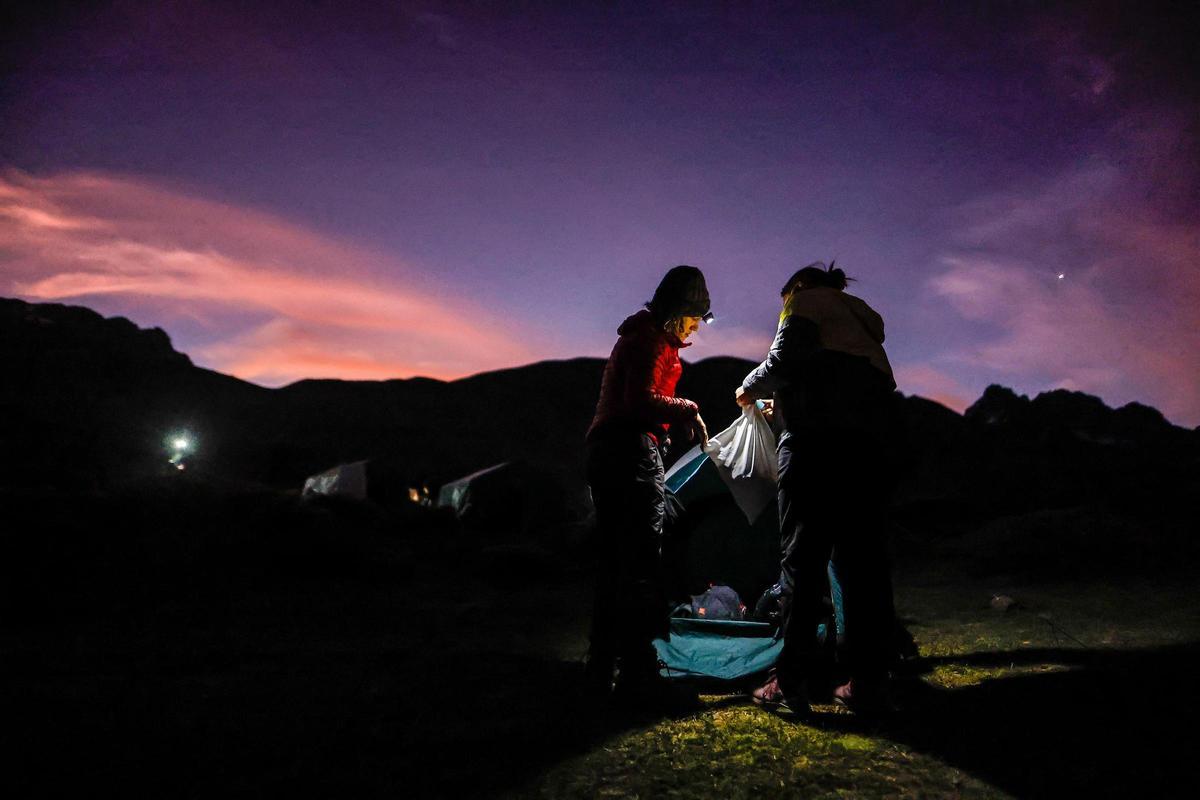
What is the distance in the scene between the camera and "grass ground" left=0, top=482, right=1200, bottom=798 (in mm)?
2307

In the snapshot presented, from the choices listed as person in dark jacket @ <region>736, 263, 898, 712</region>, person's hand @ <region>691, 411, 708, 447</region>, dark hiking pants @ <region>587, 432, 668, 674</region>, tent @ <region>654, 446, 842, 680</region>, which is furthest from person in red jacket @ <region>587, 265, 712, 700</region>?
tent @ <region>654, 446, 842, 680</region>

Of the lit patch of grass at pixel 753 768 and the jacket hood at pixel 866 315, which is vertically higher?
the jacket hood at pixel 866 315

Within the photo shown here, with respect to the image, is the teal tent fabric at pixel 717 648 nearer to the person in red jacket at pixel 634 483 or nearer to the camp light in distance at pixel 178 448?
the person in red jacket at pixel 634 483

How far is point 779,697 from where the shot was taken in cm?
313

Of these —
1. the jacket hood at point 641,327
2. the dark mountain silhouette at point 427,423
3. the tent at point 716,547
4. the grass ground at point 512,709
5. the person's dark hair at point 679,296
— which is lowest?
the grass ground at point 512,709

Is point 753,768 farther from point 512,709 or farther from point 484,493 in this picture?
point 484,493

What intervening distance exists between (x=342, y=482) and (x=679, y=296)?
12553 mm

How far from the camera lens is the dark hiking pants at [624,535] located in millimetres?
3248

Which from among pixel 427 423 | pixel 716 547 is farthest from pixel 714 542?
pixel 427 423

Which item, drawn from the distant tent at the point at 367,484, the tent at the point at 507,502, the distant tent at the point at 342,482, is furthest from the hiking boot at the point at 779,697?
the distant tent at the point at 342,482

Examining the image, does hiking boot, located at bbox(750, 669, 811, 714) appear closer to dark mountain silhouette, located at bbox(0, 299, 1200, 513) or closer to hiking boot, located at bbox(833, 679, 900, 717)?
hiking boot, located at bbox(833, 679, 900, 717)

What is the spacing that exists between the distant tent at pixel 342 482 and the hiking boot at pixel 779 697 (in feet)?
40.0

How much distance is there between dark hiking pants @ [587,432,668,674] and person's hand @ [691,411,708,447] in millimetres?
363

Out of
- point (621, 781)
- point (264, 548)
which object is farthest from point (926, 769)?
point (264, 548)
